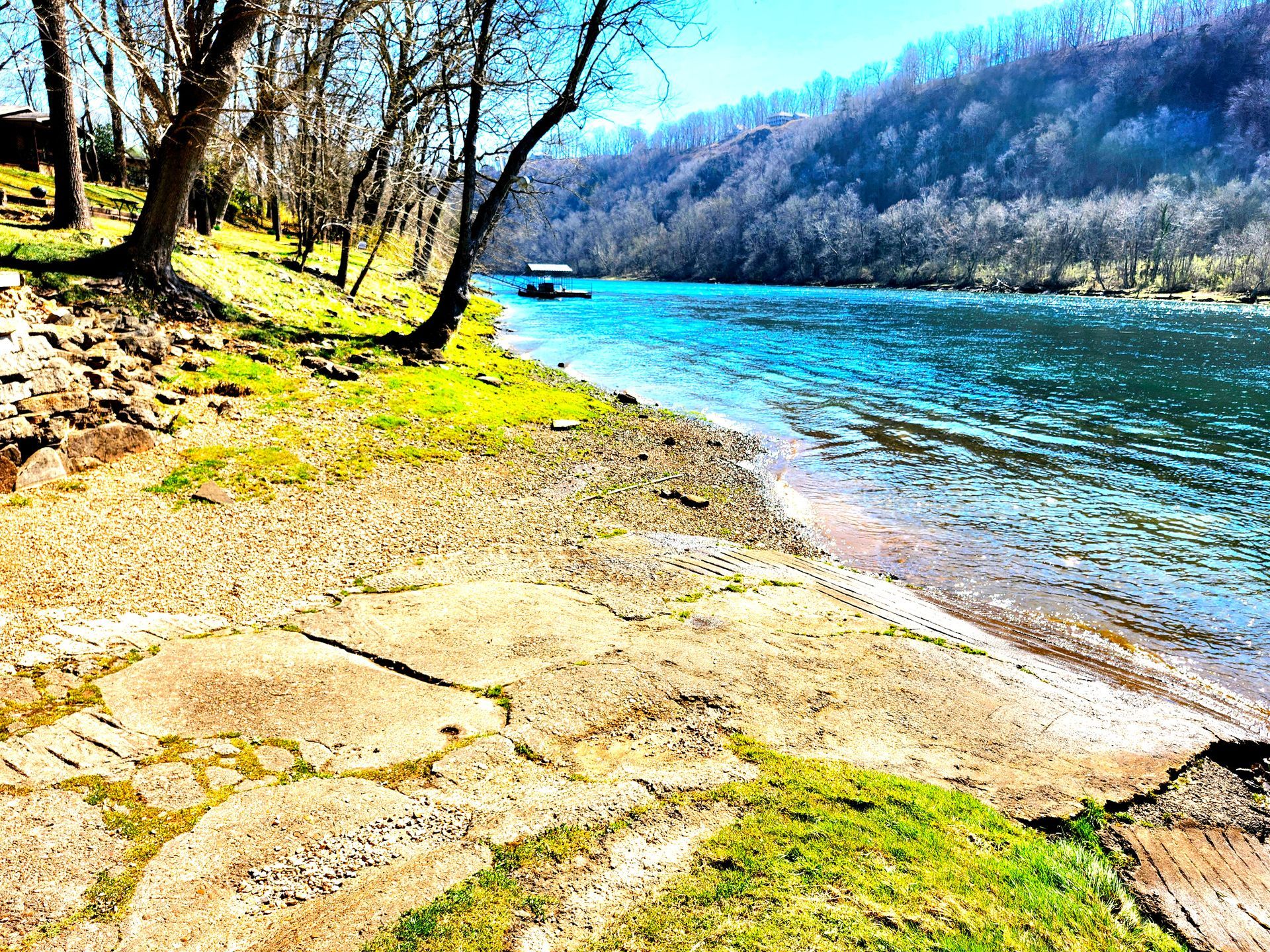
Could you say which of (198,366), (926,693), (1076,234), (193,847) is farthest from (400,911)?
(1076,234)

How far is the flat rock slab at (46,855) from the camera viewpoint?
2896mm

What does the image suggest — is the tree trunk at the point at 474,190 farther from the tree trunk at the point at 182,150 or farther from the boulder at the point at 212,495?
the boulder at the point at 212,495

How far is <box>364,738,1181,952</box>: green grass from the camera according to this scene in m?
2.94

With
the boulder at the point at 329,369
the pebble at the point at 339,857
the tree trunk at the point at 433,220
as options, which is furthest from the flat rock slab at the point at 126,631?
the tree trunk at the point at 433,220

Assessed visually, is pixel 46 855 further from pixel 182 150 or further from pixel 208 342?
pixel 182 150

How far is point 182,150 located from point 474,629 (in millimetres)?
11372

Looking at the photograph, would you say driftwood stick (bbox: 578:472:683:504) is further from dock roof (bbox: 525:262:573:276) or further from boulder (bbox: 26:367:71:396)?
dock roof (bbox: 525:262:573:276)

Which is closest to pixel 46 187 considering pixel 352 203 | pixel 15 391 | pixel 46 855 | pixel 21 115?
pixel 21 115

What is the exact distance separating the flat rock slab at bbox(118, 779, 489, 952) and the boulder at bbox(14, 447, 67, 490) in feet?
19.4

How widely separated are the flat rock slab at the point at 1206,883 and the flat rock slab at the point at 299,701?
3.99m

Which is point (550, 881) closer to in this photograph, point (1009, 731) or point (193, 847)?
point (193, 847)

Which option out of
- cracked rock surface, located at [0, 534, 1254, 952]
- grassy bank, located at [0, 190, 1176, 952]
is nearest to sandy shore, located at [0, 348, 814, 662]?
grassy bank, located at [0, 190, 1176, 952]

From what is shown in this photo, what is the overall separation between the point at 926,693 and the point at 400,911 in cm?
461

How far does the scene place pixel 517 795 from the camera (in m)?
3.96
